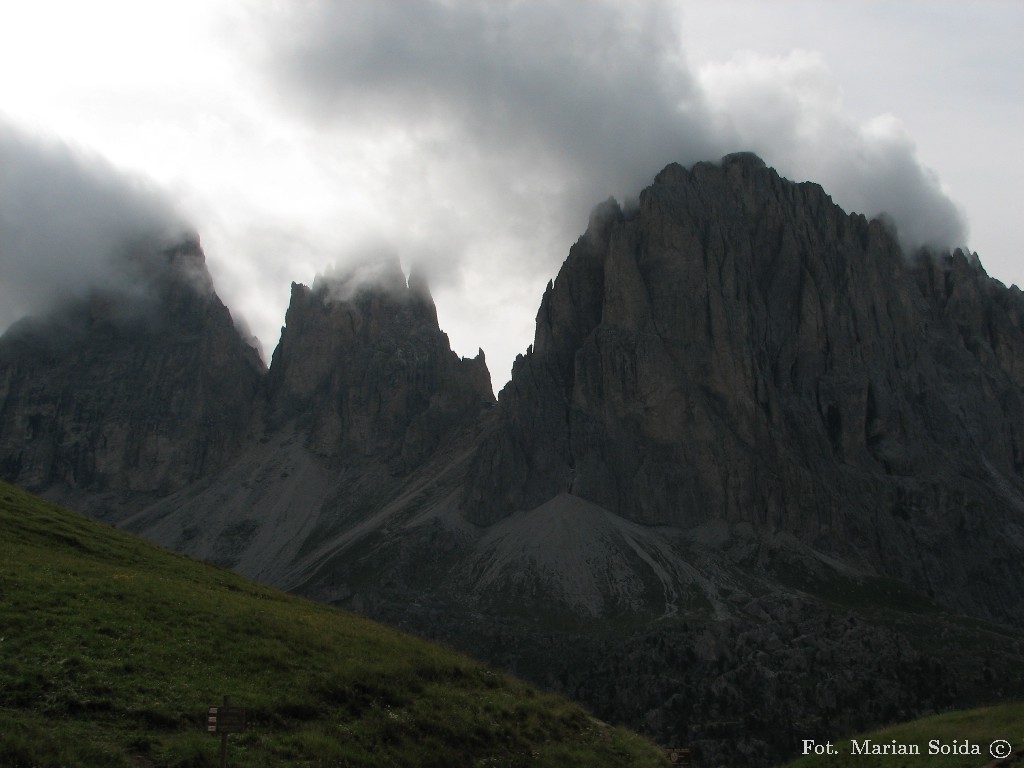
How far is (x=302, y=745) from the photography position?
2995cm

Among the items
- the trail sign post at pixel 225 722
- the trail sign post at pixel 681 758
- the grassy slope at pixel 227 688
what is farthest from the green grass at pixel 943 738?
the trail sign post at pixel 225 722

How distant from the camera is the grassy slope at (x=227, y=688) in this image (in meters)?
27.8

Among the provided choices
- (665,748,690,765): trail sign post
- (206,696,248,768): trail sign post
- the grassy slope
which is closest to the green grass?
(665,748,690,765): trail sign post

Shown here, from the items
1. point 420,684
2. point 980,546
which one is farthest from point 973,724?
point 980,546

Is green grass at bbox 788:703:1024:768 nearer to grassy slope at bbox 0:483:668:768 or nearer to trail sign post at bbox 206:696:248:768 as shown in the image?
grassy slope at bbox 0:483:668:768

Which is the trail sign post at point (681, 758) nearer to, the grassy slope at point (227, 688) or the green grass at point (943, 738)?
the grassy slope at point (227, 688)

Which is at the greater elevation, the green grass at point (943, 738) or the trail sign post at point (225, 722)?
the green grass at point (943, 738)

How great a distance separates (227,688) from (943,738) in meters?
27.3

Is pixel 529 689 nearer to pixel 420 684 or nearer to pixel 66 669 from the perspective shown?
pixel 420 684

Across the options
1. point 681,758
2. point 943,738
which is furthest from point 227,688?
point 943,738

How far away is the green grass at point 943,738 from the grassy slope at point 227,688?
7.94 metres

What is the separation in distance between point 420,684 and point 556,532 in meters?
145

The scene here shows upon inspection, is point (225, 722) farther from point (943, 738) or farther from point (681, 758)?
point (943, 738)

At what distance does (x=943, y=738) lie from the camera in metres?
38.8
